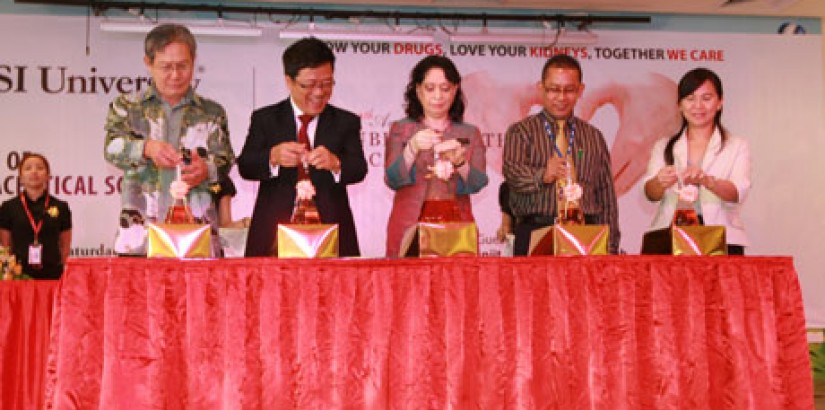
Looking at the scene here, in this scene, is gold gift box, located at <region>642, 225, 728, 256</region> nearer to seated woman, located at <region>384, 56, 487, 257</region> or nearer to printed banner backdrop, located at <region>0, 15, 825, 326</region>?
seated woman, located at <region>384, 56, 487, 257</region>

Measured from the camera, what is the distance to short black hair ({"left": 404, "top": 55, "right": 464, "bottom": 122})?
4.34 meters

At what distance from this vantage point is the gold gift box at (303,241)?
234 cm

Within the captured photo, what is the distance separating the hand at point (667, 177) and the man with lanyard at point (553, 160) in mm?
366

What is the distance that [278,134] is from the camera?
164 inches

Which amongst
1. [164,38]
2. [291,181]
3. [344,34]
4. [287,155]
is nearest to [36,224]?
[164,38]

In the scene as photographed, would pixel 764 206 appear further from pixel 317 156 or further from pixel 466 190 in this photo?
pixel 317 156

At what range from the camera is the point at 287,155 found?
3959 mm

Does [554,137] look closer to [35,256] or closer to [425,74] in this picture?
[425,74]

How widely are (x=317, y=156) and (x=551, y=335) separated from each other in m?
1.70

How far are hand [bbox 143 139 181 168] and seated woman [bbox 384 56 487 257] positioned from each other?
1147mm

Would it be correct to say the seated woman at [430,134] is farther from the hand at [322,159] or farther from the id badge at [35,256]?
the id badge at [35,256]

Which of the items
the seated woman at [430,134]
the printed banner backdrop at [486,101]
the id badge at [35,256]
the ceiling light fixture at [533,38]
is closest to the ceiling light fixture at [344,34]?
the printed banner backdrop at [486,101]

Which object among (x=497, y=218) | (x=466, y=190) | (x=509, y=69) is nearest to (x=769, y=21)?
(x=509, y=69)

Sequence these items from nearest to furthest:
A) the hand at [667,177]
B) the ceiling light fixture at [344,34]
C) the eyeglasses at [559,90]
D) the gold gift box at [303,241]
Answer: the gold gift box at [303,241] → the eyeglasses at [559,90] → the hand at [667,177] → the ceiling light fixture at [344,34]
